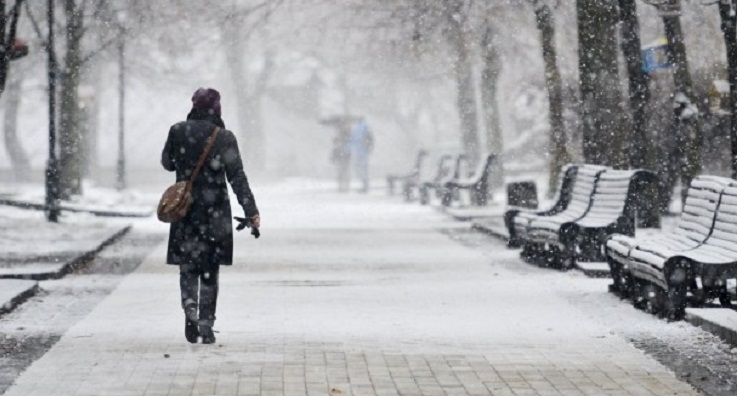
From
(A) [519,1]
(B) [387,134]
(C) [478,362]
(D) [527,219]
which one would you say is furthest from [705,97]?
(B) [387,134]

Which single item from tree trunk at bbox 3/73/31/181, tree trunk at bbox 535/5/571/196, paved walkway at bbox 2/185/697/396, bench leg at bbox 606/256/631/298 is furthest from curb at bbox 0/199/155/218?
tree trunk at bbox 3/73/31/181

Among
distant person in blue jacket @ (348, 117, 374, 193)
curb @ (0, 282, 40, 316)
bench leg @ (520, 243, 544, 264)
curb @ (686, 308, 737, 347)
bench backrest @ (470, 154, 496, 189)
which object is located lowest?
curb @ (686, 308, 737, 347)

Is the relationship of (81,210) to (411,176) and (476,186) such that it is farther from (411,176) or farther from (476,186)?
(411,176)

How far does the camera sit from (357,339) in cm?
1127

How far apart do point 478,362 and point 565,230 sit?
701 cm

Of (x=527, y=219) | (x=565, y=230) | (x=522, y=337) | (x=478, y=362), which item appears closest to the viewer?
(x=478, y=362)

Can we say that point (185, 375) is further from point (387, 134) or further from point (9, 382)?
point (387, 134)

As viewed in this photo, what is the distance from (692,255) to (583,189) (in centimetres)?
639

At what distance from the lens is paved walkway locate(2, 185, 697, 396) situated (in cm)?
927

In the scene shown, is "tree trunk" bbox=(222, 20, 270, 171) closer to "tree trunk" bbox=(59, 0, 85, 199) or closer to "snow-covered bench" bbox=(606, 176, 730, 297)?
"tree trunk" bbox=(59, 0, 85, 199)

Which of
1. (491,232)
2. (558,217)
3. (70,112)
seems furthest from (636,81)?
(70,112)

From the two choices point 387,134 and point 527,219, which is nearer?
point 527,219

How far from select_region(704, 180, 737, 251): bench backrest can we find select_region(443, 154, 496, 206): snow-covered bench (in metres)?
19.4

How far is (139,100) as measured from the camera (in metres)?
79.4
